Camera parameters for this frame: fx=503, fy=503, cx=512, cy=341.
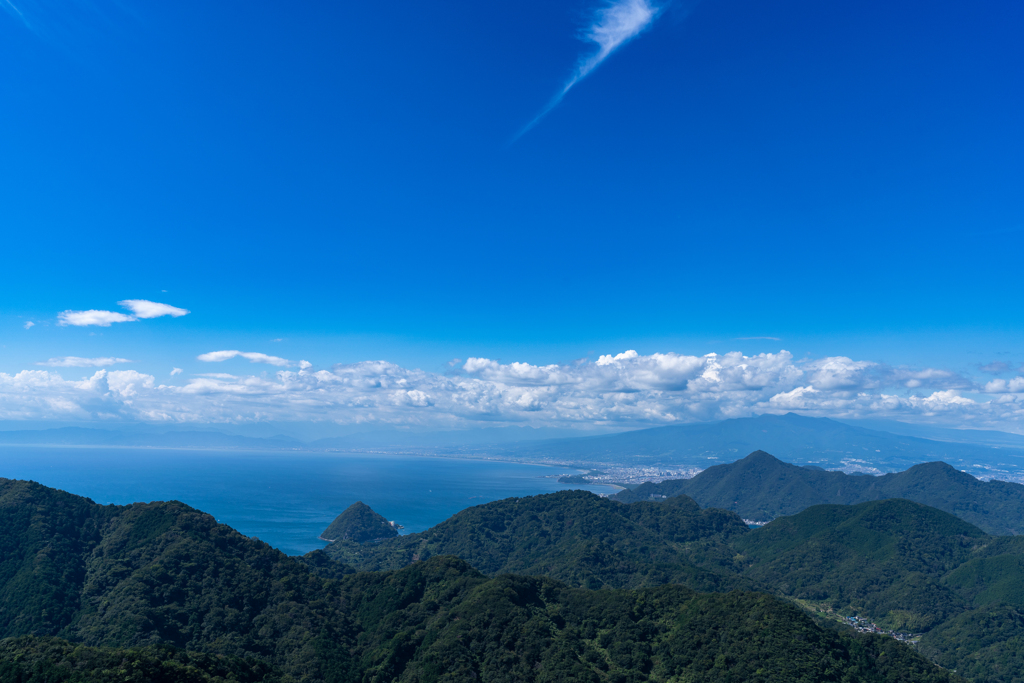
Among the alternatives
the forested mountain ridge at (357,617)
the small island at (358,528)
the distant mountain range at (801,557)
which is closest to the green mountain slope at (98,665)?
the forested mountain ridge at (357,617)

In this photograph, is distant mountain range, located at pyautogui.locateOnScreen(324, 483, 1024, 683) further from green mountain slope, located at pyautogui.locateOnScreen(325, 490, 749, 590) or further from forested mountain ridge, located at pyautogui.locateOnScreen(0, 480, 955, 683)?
forested mountain ridge, located at pyautogui.locateOnScreen(0, 480, 955, 683)

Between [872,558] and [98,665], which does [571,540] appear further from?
[98,665]

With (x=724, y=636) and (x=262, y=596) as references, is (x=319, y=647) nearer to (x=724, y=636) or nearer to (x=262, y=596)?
(x=262, y=596)

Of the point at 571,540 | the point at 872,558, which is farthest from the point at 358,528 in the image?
the point at 872,558

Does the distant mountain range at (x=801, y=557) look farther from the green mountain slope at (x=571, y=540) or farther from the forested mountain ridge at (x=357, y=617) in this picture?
the forested mountain ridge at (x=357, y=617)

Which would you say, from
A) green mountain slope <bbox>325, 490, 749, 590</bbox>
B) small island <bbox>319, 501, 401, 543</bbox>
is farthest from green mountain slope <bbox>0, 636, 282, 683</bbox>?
small island <bbox>319, 501, 401, 543</bbox>

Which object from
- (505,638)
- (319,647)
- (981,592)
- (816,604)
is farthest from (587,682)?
(981,592)
